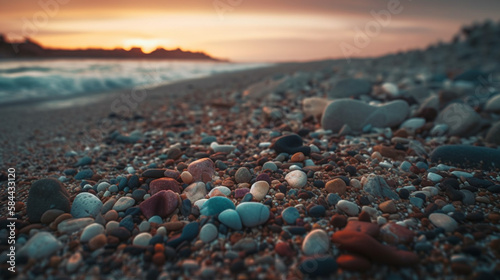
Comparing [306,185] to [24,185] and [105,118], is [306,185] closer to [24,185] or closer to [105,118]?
[24,185]

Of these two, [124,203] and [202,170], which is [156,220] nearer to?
[124,203]

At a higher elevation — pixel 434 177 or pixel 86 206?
pixel 434 177

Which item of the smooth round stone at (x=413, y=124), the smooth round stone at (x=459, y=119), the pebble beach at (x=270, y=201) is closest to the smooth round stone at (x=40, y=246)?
the pebble beach at (x=270, y=201)

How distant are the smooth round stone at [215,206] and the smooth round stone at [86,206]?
34.7 inches

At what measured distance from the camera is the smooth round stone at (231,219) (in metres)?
1.83

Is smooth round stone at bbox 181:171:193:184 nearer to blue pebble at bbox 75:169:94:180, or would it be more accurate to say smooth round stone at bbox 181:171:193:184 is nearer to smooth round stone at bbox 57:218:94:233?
smooth round stone at bbox 57:218:94:233

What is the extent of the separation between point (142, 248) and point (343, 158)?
2.13 meters

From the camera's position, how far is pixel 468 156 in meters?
2.68

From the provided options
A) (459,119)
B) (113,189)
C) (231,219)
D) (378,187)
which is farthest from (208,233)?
(459,119)

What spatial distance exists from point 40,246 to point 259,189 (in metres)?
1.53

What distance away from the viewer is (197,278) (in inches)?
58.1

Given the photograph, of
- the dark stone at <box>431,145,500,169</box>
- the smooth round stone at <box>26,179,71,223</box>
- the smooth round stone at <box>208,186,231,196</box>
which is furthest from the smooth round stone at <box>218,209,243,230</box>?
the dark stone at <box>431,145,500,169</box>

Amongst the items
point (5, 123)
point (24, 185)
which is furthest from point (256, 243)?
point (5, 123)

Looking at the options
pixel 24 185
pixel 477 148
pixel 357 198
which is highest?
pixel 477 148
